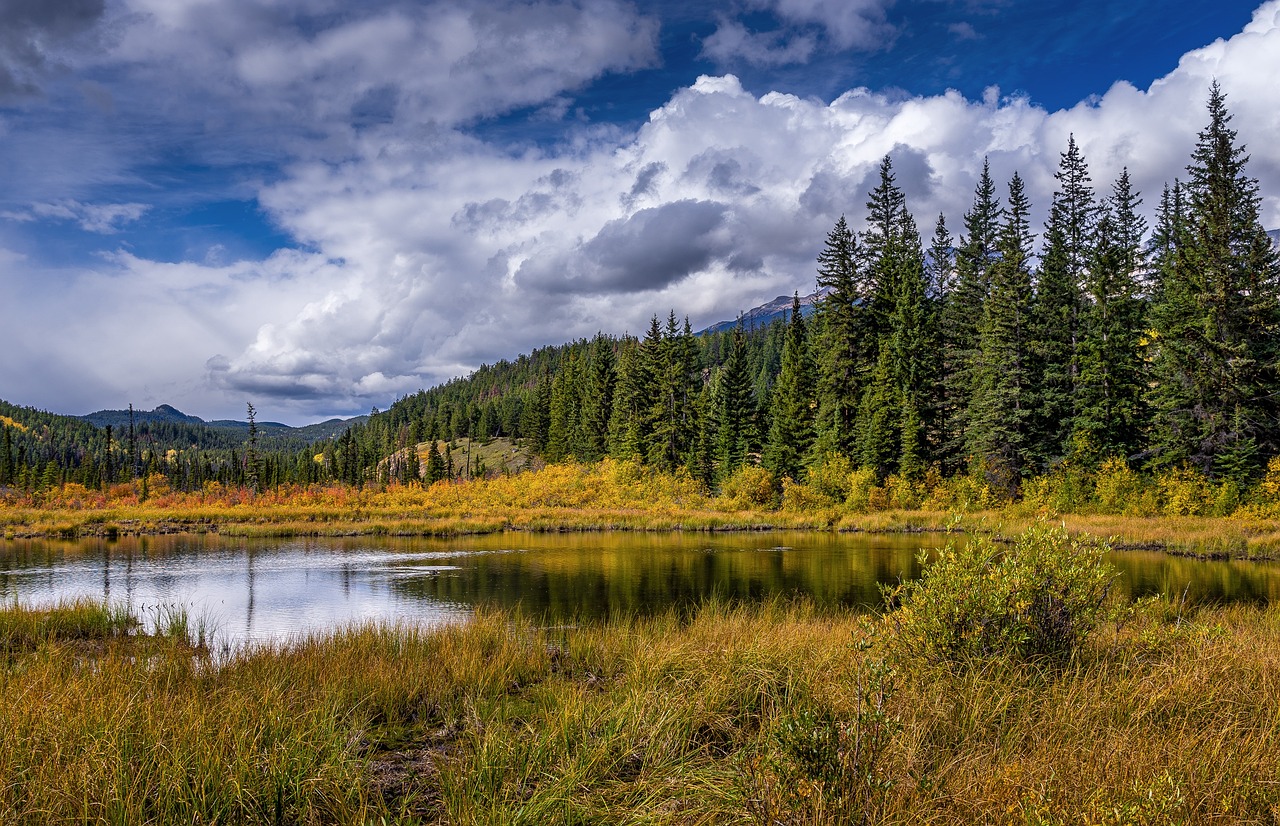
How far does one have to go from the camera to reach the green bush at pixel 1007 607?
7.03 metres

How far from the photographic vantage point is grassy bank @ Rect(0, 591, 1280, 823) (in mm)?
4199

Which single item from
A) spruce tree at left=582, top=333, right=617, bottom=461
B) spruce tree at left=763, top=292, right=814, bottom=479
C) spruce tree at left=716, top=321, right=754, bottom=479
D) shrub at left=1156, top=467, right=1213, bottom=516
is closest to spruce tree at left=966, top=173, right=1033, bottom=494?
shrub at left=1156, top=467, right=1213, bottom=516

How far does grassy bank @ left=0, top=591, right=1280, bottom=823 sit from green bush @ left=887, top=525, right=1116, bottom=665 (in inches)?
10.2

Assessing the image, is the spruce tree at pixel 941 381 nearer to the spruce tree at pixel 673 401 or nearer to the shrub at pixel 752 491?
the shrub at pixel 752 491

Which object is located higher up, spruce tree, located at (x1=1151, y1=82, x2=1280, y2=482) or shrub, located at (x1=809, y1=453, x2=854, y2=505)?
spruce tree, located at (x1=1151, y1=82, x2=1280, y2=482)

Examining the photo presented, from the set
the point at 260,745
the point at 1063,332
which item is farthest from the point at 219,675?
the point at 1063,332

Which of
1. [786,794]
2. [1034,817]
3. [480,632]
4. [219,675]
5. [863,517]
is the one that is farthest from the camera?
[863,517]

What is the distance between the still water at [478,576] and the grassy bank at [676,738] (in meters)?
6.07

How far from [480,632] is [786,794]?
322 inches

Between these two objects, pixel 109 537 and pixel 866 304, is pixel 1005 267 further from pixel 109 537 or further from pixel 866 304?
pixel 109 537

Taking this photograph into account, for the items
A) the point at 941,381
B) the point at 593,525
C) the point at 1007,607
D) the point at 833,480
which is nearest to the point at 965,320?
the point at 941,381

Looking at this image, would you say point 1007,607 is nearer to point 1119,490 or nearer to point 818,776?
point 818,776

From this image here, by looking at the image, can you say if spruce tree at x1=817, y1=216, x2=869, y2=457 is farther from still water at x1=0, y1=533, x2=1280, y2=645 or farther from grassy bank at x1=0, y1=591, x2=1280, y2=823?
grassy bank at x1=0, y1=591, x2=1280, y2=823

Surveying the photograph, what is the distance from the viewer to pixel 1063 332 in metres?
46.8
